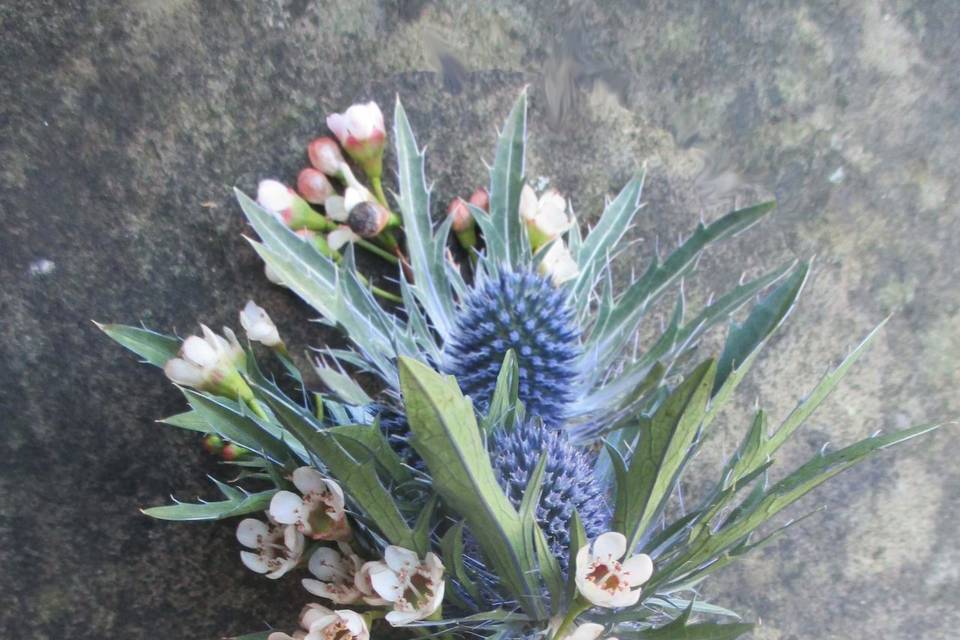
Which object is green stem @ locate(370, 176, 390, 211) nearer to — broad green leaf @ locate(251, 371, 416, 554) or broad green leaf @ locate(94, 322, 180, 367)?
broad green leaf @ locate(94, 322, 180, 367)

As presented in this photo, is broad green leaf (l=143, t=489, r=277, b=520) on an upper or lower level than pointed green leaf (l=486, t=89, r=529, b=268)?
lower

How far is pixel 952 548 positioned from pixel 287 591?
923 mm

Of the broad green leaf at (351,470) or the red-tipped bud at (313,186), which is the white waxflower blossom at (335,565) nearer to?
the broad green leaf at (351,470)

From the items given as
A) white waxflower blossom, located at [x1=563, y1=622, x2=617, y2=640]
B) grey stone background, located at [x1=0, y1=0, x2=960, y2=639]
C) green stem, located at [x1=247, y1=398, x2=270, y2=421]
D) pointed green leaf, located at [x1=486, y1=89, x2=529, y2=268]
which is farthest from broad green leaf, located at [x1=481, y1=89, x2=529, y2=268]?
white waxflower blossom, located at [x1=563, y1=622, x2=617, y2=640]

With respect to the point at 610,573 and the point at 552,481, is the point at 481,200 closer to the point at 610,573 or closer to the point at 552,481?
the point at 552,481

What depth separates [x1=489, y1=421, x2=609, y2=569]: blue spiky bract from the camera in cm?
73

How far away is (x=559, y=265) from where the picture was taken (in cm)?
91

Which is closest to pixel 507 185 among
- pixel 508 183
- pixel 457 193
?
pixel 508 183

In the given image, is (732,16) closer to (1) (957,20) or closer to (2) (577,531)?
(1) (957,20)

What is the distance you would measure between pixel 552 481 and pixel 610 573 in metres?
0.16

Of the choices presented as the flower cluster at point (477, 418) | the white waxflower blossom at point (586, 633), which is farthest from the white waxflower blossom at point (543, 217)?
the white waxflower blossom at point (586, 633)

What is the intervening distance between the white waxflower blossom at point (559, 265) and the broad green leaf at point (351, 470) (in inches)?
14.5

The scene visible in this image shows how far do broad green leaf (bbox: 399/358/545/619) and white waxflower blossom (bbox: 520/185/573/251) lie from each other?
41 centimetres

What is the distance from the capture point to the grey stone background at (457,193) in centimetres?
89
